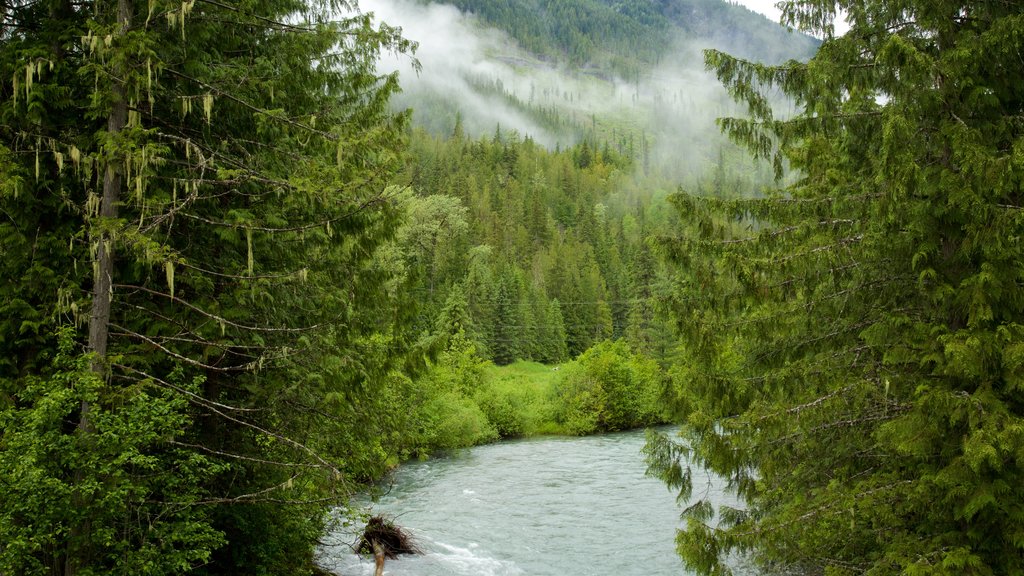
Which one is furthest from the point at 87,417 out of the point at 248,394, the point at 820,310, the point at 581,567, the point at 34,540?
the point at 581,567

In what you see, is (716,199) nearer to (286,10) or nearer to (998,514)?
(998,514)

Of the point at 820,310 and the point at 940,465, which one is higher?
the point at 820,310

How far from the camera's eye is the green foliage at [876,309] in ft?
22.1

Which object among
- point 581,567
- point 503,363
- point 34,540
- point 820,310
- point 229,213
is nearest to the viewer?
point 34,540

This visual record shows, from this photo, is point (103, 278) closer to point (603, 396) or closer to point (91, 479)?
point (91, 479)

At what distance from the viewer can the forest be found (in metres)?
6.64

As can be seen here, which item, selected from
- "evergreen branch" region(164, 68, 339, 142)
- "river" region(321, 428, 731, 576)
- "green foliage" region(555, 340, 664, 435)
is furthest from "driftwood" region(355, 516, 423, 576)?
"green foliage" region(555, 340, 664, 435)

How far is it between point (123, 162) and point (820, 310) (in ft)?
27.2

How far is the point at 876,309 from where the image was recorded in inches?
333

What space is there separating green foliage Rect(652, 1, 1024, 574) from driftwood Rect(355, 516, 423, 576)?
806 centimetres

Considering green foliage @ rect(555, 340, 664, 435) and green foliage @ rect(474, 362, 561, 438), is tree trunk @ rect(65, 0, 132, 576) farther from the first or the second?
green foliage @ rect(555, 340, 664, 435)

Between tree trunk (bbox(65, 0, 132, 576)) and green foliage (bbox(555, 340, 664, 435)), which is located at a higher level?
tree trunk (bbox(65, 0, 132, 576))

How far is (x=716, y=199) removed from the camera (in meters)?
9.73

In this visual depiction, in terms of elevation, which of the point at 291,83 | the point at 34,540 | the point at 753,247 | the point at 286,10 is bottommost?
the point at 34,540
